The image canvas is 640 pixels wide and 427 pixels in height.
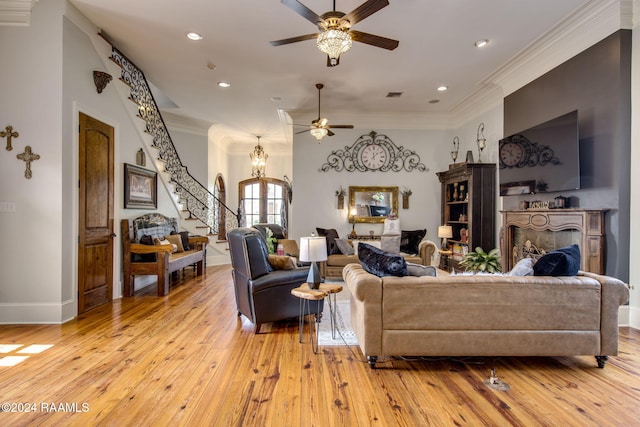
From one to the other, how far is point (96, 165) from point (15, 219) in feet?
3.39

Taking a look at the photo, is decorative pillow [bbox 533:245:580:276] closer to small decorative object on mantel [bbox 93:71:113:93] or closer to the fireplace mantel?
the fireplace mantel

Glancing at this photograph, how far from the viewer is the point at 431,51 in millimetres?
4434

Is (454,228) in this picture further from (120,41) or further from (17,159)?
(17,159)

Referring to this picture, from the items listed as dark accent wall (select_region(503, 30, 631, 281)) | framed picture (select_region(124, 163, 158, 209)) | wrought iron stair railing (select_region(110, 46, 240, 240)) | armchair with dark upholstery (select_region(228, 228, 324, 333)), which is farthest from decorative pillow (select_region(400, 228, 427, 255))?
framed picture (select_region(124, 163, 158, 209))

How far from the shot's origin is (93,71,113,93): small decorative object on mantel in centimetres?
406

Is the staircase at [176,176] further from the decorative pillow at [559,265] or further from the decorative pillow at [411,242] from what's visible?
the decorative pillow at [559,265]

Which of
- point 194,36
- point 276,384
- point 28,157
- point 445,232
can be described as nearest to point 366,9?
point 194,36

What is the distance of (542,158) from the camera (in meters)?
4.25

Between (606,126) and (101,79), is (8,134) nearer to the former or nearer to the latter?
(101,79)

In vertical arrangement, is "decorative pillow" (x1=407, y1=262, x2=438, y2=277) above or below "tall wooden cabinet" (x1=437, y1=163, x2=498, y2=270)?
below

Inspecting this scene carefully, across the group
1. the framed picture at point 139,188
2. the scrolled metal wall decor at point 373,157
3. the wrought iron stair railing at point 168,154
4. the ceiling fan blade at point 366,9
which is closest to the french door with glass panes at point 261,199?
the wrought iron stair railing at point 168,154

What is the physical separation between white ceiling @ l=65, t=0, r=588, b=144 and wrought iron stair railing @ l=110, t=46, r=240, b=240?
0.21 meters

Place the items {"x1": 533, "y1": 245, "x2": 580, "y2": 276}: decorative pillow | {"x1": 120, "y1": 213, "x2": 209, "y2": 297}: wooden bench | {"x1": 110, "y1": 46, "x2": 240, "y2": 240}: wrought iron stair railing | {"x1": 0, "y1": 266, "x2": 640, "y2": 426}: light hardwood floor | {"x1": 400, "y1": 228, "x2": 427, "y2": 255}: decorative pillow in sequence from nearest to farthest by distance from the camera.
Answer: {"x1": 0, "y1": 266, "x2": 640, "y2": 426}: light hardwood floor
{"x1": 533, "y1": 245, "x2": 580, "y2": 276}: decorative pillow
{"x1": 120, "y1": 213, "x2": 209, "y2": 297}: wooden bench
{"x1": 110, "y1": 46, "x2": 240, "y2": 240}: wrought iron stair railing
{"x1": 400, "y1": 228, "x2": 427, "y2": 255}: decorative pillow

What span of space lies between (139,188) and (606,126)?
633 centimetres
